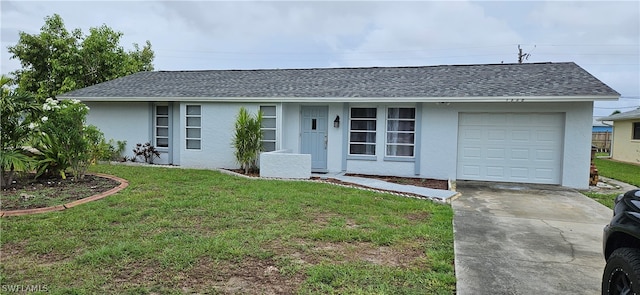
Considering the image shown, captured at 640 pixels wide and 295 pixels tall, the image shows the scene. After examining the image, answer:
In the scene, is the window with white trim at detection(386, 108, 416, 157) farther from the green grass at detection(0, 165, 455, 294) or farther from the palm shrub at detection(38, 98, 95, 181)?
the palm shrub at detection(38, 98, 95, 181)

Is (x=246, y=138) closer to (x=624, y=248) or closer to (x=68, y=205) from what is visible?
(x=68, y=205)

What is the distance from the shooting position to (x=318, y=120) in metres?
12.1

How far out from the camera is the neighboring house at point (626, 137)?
18750 mm

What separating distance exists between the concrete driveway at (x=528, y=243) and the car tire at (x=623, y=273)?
748mm

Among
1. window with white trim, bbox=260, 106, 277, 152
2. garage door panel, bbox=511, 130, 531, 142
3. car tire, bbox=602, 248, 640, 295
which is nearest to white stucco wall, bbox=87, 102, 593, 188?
window with white trim, bbox=260, 106, 277, 152

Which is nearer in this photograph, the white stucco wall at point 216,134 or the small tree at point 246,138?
the small tree at point 246,138

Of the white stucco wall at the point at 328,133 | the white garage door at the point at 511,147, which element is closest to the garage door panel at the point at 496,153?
the white garage door at the point at 511,147

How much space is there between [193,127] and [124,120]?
9.46ft

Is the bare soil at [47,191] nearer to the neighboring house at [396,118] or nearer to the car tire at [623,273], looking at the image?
the neighboring house at [396,118]

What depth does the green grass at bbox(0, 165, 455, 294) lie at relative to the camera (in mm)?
3555

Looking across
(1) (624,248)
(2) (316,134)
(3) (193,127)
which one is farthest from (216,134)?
(1) (624,248)

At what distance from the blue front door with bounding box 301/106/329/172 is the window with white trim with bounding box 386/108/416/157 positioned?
2.01 m

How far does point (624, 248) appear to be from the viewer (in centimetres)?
273

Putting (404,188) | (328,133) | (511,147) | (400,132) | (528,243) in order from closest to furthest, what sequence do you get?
1. (528,243)
2. (404,188)
3. (511,147)
4. (400,132)
5. (328,133)
